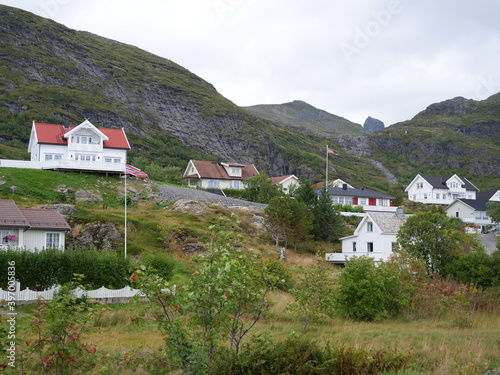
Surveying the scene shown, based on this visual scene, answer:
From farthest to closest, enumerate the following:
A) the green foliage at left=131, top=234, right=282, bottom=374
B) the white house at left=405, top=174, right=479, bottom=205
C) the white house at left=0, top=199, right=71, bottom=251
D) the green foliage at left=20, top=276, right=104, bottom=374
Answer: the white house at left=405, top=174, right=479, bottom=205 < the white house at left=0, top=199, right=71, bottom=251 < the green foliage at left=20, top=276, right=104, bottom=374 < the green foliage at left=131, top=234, right=282, bottom=374

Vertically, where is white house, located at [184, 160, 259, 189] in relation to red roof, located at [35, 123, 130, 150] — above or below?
below

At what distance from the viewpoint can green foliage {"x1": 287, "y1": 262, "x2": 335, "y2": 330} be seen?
17875 millimetres

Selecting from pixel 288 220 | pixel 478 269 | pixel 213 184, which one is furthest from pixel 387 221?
pixel 213 184

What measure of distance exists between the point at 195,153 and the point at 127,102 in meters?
41.2

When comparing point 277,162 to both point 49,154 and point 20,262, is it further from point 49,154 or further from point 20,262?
point 20,262

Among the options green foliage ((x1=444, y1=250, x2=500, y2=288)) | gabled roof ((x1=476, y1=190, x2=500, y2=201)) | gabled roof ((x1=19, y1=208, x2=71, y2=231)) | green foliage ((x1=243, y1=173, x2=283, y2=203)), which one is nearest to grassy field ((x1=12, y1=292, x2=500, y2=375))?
gabled roof ((x1=19, y1=208, x2=71, y2=231))

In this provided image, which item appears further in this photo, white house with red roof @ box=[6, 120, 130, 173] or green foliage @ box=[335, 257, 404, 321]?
white house with red roof @ box=[6, 120, 130, 173]

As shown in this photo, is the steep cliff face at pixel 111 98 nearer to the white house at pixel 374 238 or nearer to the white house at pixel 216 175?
the white house at pixel 216 175

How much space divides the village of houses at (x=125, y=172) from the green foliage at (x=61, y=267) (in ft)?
13.1

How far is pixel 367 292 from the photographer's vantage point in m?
19.8

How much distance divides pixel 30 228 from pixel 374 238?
1224 inches

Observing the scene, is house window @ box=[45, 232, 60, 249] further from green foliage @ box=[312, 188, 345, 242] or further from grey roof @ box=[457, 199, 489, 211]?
grey roof @ box=[457, 199, 489, 211]

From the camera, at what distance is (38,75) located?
148 m

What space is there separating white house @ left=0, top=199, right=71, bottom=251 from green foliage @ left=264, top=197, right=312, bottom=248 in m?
21.0
